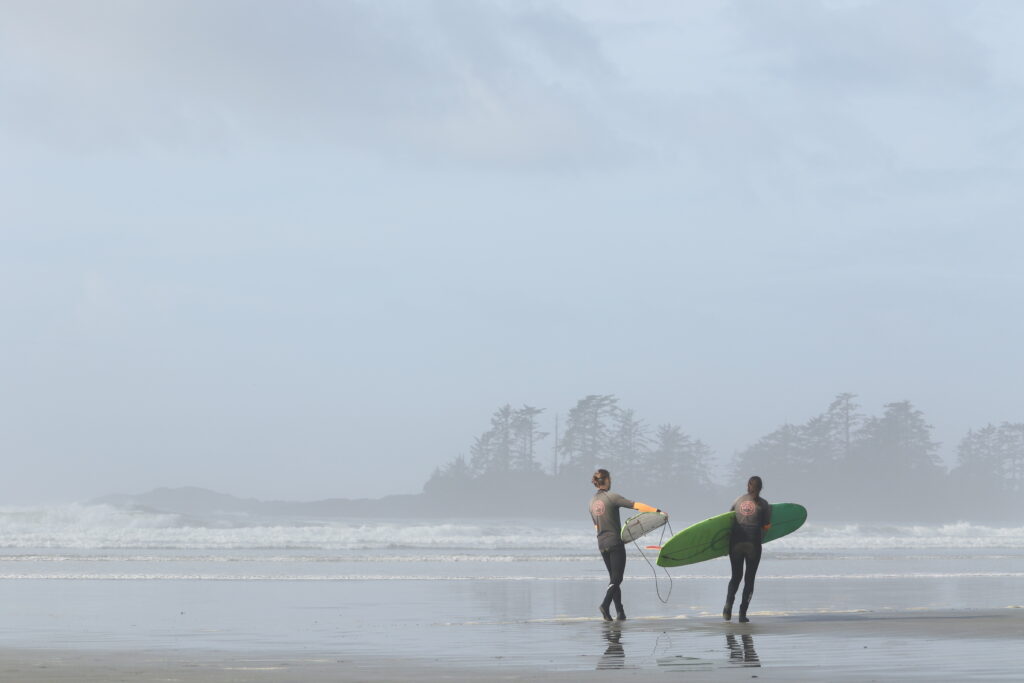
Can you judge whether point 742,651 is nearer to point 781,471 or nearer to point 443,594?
point 443,594

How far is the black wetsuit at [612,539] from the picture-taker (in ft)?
49.7

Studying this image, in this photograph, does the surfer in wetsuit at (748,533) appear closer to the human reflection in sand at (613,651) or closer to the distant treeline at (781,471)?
the human reflection in sand at (613,651)

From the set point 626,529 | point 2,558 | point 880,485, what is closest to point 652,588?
point 626,529

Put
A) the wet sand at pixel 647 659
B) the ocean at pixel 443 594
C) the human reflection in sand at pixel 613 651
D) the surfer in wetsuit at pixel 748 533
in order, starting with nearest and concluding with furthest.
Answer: the wet sand at pixel 647 659 < the human reflection in sand at pixel 613 651 < the ocean at pixel 443 594 < the surfer in wetsuit at pixel 748 533

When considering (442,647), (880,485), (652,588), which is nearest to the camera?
(442,647)

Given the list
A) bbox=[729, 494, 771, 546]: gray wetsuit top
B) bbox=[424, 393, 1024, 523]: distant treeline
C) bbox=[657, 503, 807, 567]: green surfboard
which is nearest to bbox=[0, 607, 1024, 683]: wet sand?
bbox=[729, 494, 771, 546]: gray wetsuit top

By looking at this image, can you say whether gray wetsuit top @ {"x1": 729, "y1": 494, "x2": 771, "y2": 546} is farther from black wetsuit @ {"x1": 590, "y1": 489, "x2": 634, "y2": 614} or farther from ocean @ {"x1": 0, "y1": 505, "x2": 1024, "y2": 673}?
black wetsuit @ {"x1": 590, "y1": 489, "x2": 634, "y2": 614}

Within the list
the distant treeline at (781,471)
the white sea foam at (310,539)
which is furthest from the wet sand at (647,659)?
the distant treeline at (781,471)

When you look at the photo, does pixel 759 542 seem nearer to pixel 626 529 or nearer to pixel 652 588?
pixel 626 529

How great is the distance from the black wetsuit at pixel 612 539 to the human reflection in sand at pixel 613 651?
58 cm

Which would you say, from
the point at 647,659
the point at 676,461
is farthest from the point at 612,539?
the point at 676,461

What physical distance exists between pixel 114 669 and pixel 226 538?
3062 cm

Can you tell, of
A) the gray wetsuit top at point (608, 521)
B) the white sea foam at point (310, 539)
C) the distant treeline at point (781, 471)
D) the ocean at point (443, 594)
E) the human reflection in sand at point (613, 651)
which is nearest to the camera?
the human reflection in sand at point (613, 651)

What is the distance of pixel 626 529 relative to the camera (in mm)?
16094
